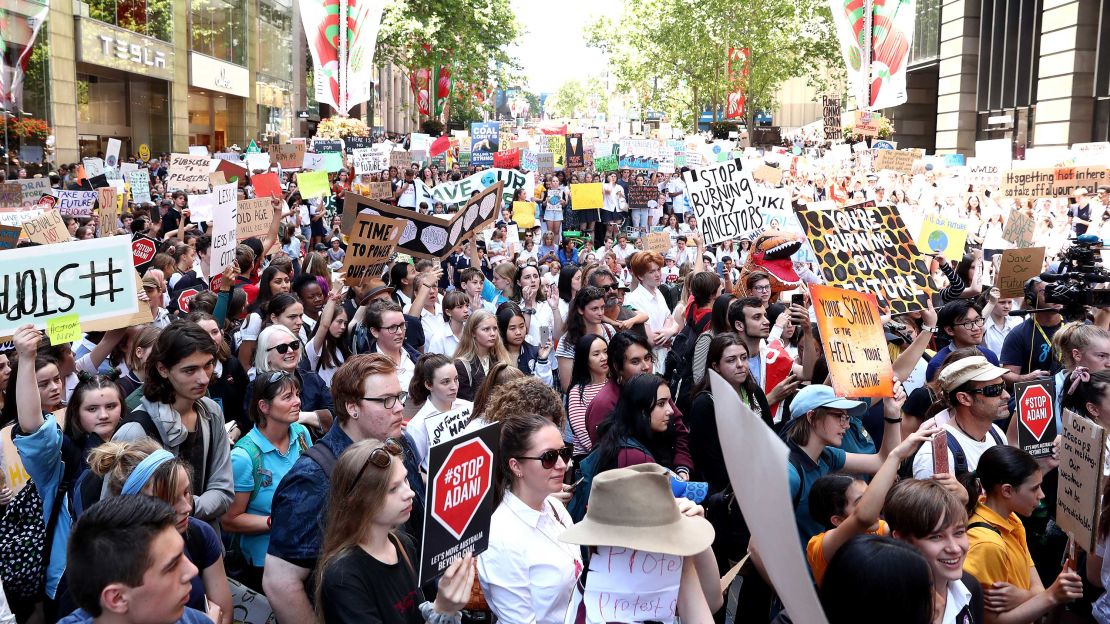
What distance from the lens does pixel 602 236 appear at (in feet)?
67.6

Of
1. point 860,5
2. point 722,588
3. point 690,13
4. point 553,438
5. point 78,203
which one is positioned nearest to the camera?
point 722,588

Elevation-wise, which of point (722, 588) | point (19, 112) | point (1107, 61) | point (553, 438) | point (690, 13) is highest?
point (690, 13)

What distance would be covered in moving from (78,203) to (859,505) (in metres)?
13.9

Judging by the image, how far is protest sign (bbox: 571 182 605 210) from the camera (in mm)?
18844

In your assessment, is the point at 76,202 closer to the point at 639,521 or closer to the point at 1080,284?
the point at 1080,284

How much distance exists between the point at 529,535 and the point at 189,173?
45.8ft

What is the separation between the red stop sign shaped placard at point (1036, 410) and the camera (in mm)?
5066

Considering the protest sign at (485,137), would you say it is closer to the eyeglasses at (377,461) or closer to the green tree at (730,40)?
the eyeglasses at (377,461)

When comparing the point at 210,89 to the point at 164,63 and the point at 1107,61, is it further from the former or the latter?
the point at 1107,61

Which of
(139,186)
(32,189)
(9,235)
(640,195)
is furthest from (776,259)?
(139,186)

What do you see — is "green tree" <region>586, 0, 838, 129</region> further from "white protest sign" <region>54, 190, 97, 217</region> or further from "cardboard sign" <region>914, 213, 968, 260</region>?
"cardboard sign" <region>914, 213, 968, 260</region>

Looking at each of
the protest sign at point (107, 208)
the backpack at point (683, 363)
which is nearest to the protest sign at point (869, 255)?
the backpack at point (683, 363)

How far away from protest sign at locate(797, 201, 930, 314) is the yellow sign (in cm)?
459

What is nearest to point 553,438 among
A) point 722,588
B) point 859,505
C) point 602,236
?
point 722,588
